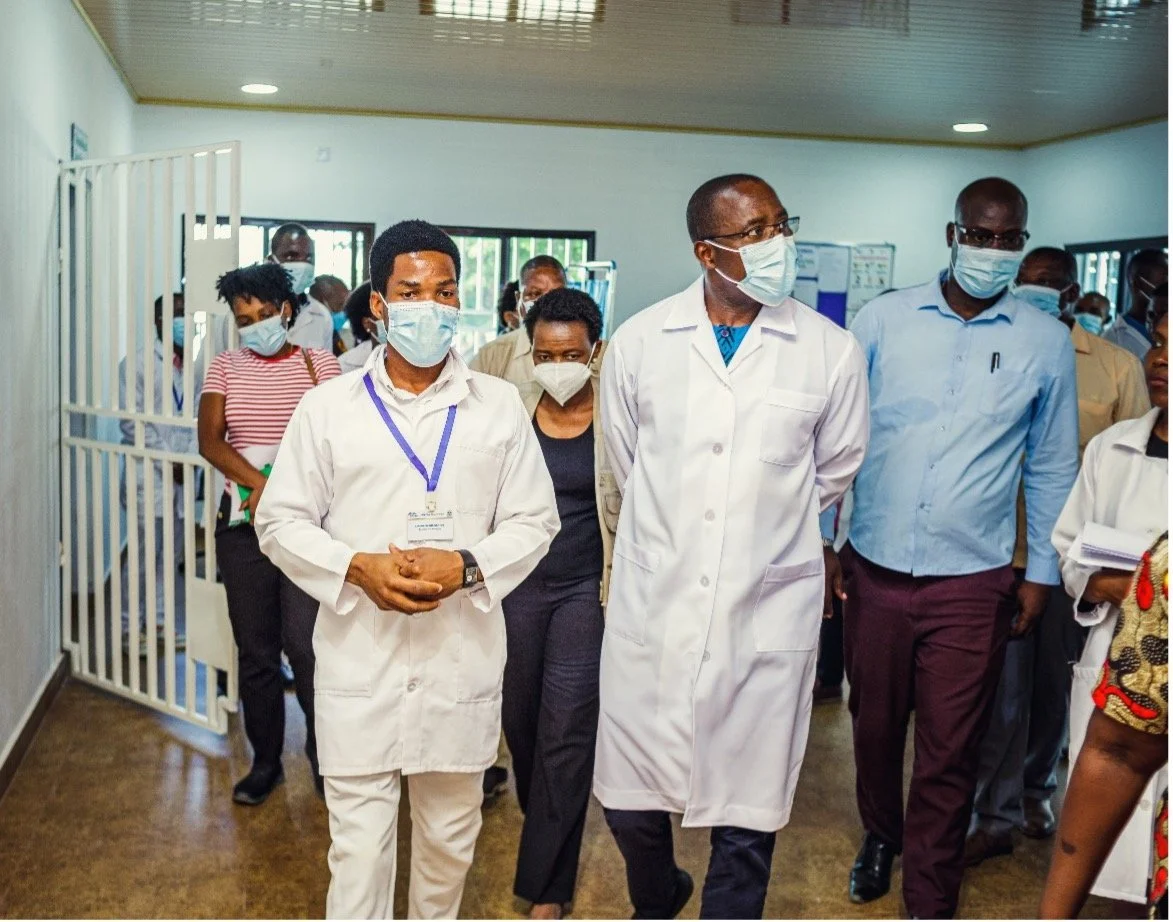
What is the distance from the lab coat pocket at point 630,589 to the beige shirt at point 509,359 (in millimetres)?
998

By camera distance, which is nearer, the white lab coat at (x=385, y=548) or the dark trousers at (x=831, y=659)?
the white lab coat at (x=385, y=548)

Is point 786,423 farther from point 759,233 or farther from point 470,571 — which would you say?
point 470,571

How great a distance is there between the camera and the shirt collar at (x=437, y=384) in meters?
2.80

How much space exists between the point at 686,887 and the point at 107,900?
1.51 metres

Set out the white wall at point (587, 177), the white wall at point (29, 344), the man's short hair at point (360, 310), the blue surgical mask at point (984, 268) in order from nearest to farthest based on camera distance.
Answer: the blue surgical mask at point (984, 268), the white wall at point (29, 344), the man's short hair at point (360, 310), the white wall at point (587, 177)

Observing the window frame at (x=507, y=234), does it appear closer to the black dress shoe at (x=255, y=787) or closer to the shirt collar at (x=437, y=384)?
the black dress shoe at (x=255, y=787)

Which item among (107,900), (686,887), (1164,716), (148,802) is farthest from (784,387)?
(148,802)

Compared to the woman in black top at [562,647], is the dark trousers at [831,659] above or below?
below

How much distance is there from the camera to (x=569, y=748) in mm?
3445

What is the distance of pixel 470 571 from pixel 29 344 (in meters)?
2.95

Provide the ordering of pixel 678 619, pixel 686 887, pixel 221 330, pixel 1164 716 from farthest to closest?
pixel 221 330
pixel 686 887
pixel 678 619
pixel 1164 716

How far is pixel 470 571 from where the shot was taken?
8.77ft

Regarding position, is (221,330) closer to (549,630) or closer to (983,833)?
(549,630)

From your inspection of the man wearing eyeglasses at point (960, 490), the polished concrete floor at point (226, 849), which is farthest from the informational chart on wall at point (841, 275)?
the man wearing eyeglasses at point (960, 490)
